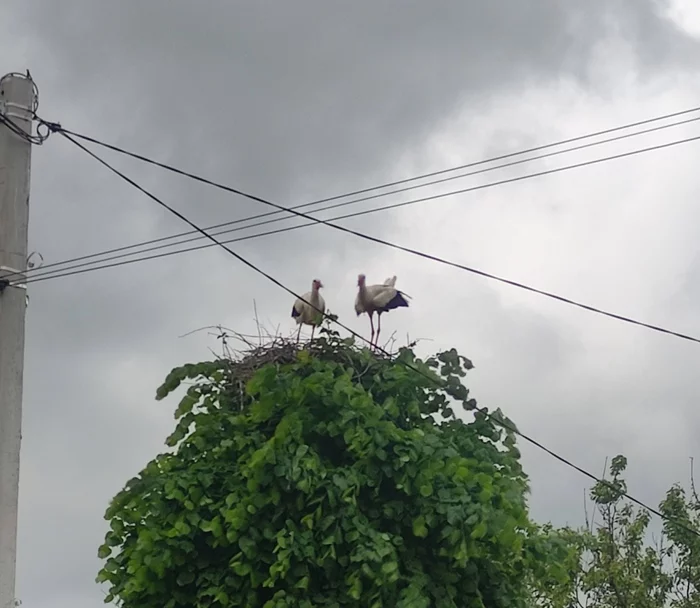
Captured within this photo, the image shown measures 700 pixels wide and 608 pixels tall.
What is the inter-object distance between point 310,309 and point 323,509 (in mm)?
2186

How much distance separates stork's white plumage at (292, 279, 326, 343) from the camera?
9.16 m

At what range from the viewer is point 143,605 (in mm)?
8102

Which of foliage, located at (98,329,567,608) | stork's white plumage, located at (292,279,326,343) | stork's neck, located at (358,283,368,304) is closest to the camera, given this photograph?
foliage, located at (98,329,567,608)

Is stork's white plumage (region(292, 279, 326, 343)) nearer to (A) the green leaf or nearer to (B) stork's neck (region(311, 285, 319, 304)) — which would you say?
(B) stork's neck (region(311, 285, 319, 304))

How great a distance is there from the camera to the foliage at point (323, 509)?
7.66 meters

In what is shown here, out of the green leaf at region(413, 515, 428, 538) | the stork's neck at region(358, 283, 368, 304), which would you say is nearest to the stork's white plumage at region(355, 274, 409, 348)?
the stork's neck at region(358, 283, 368, 304)

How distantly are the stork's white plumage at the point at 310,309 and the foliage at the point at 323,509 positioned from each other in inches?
30.7

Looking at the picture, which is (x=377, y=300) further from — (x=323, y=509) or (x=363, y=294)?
(x=323, y=509)

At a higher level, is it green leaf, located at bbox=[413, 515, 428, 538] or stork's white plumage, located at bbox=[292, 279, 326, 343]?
stork's white plumage, located at bbox=[292, 279, 326, 343]

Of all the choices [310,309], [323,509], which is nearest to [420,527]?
[323,509]

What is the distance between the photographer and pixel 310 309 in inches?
375

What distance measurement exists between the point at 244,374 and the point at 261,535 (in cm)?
130

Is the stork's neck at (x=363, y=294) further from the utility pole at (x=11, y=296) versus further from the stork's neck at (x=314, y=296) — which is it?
the utility pole at (x=11, y=296)

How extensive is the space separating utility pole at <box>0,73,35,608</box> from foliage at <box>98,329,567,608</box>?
693 millimetres
